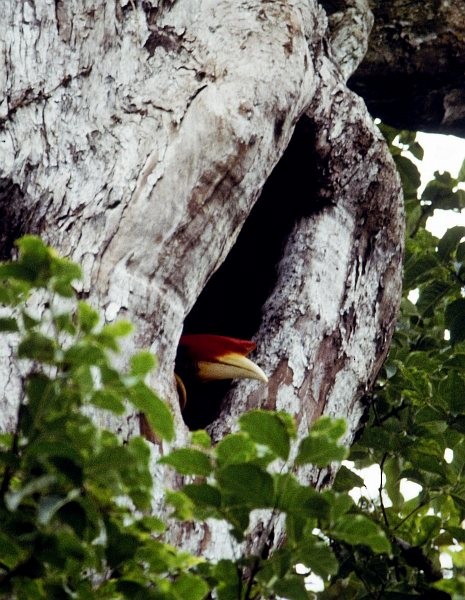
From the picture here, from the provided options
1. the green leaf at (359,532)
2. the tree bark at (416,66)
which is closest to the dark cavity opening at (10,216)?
the green leaf at (359,532)

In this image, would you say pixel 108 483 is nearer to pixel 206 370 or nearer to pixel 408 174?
pixel 206 370

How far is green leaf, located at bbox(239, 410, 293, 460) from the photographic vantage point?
3.18ft

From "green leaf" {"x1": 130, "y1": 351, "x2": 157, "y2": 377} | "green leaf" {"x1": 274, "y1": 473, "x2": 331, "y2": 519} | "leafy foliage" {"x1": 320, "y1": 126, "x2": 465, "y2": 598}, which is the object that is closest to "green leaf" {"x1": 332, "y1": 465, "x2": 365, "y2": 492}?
"leafy foliage" {"x1": 320, "y1": 126, "x2": 465, "y2": 598}

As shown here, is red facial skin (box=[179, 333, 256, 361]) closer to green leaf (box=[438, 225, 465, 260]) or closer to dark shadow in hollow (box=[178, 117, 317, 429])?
dark shadow in hollow (box=[178, 117, 317, 429])

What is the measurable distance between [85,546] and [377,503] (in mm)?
1824

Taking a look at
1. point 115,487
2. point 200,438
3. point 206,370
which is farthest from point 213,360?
point 115,487

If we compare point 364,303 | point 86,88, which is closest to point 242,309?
point 364,303

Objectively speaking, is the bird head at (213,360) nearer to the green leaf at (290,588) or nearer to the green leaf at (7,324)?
the green leaf at (290,588)

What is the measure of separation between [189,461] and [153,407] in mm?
94

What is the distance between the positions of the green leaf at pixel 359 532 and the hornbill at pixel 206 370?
1.08m

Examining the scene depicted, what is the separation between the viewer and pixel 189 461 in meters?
0.97

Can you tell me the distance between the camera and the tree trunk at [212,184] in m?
1.71

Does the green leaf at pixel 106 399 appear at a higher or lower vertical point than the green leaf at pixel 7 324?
lower

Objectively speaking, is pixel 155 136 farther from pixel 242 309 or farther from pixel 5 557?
pixel 5 557
